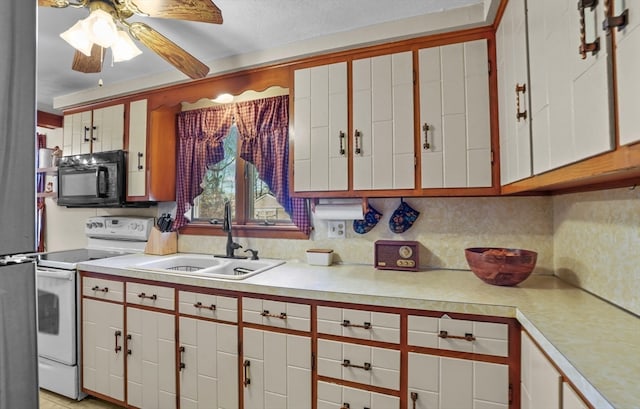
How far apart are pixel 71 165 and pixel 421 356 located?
3.16 meters

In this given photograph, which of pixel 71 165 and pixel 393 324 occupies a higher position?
pixel 71 165

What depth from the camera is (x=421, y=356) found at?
1.34 metres

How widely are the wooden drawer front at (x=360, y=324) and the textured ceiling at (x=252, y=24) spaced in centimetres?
156

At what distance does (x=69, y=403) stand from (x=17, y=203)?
2.61 metres

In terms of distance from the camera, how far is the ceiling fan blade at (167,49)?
149 centimetres

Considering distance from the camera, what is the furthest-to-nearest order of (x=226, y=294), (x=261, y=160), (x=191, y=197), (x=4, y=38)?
(x=191, y=197) < (x=261, y=160) < (x=226, y=294) < (x=4, y=38)

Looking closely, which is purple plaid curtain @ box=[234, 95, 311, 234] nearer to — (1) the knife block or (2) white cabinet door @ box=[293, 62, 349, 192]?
(2) white cabinet door @ box=[293, 62, 349, 192]

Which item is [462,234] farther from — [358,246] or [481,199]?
[358,246]

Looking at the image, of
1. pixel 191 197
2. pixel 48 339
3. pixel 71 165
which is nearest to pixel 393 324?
pixel 191 197

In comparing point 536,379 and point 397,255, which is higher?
point 397,255

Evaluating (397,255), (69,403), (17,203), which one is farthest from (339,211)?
(69,403)

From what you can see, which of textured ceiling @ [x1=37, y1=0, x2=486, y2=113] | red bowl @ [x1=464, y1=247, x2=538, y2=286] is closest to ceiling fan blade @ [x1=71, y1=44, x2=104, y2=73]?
textured ceiling @ [x1=37, y1=0, x2=486, y2=113]

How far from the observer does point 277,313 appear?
5.14 ft

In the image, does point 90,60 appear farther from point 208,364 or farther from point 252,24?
point 208,364
